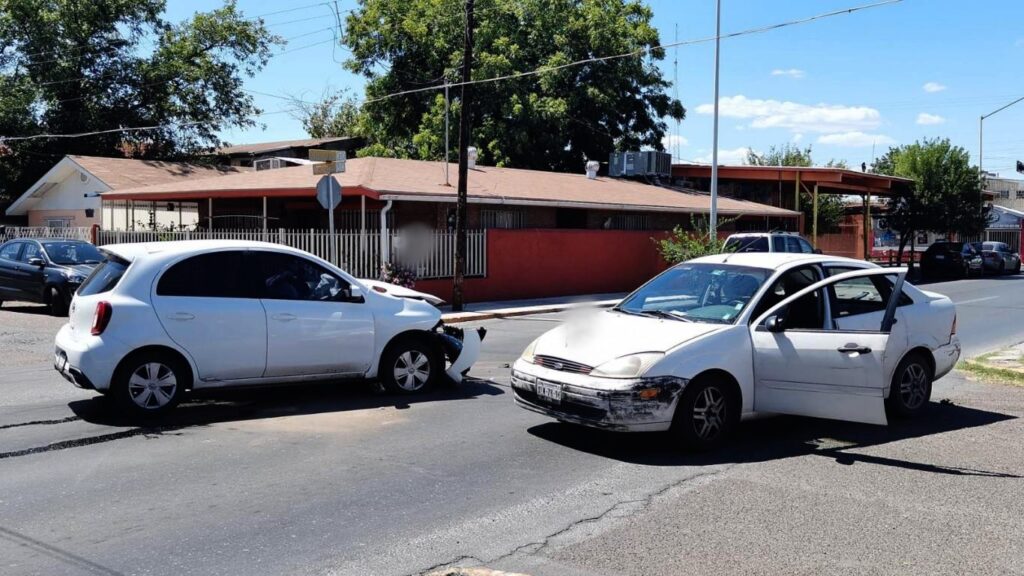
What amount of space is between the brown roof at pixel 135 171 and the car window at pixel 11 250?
1145cm

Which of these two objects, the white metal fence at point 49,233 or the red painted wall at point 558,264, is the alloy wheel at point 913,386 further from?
the white metal fence at point 49,233

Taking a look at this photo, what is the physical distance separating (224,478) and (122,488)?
0.66m

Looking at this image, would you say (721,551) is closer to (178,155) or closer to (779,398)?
(779,398)

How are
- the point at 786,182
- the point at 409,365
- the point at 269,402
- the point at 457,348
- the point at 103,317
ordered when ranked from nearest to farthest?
the point at 103,317 < the point at 269,402 < the point at 409,365 < the point at 457,348 < the point at 786,182

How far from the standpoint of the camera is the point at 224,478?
6430mm

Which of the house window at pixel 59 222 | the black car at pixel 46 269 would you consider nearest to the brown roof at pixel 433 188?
the black car at pixel 46 269

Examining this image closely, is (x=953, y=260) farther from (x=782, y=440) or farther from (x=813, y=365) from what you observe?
(x=813, y=365)

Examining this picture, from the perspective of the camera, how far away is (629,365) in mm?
6922

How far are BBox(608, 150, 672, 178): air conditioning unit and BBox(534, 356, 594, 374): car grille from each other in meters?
28.7

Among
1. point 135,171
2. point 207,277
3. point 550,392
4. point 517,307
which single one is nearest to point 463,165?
point 517,307

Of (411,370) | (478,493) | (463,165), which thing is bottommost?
(478,493)

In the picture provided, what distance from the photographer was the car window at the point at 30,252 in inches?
731

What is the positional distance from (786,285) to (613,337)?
1.79m

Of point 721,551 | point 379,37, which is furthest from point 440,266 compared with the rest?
point 379,37
